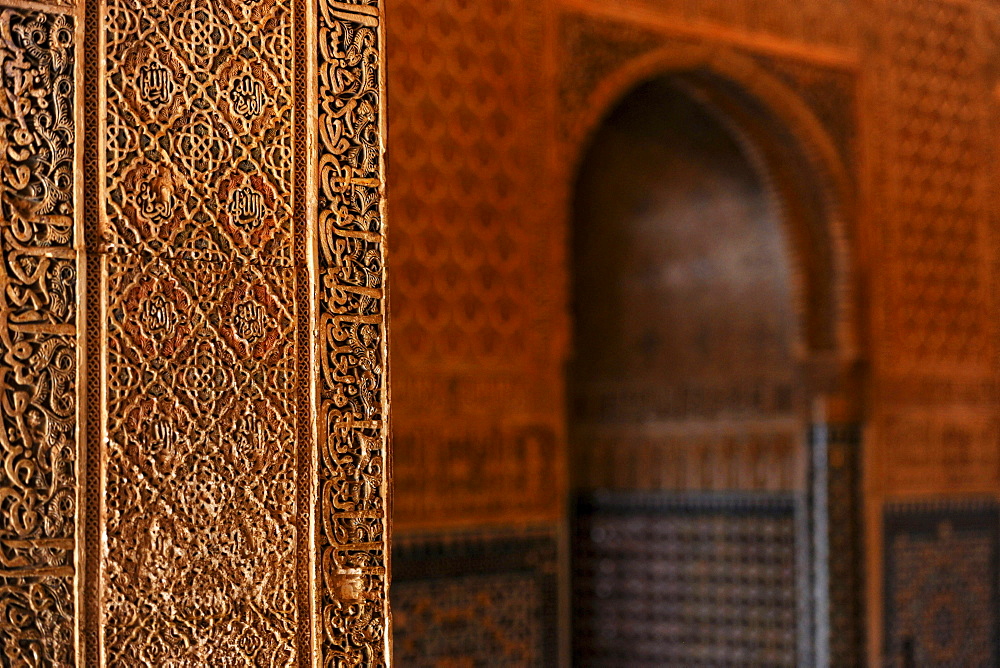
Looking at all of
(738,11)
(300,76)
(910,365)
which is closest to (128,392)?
(300,76)

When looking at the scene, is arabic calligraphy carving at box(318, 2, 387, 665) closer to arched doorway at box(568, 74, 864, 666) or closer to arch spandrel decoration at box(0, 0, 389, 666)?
arch spandrel decoration at box(0, 0, 389, 666)

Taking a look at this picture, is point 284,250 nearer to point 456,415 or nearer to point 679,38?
point 456,415

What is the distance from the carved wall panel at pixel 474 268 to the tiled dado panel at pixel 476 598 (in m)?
0.09

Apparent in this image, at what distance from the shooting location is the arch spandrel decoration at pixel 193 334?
7.36 feet

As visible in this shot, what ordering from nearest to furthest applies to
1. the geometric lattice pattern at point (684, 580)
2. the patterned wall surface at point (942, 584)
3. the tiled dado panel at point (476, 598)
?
the tiled dado panel at point (476, 598), the patterned wall surface at point (942, 584), the geometric lattice pattern at point (684, 580)

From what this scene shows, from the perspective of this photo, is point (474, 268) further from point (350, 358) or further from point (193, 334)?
point (193, 334)

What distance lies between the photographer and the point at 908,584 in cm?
577

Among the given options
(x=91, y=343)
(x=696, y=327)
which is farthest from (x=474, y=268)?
(x=91, y=343)

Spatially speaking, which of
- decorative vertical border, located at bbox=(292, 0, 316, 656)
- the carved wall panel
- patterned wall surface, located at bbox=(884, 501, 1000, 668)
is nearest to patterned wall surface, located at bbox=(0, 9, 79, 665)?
decorative vertical border, located at bbox=(292, 0, 316, 656)

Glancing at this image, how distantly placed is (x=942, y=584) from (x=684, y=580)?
4.06ft

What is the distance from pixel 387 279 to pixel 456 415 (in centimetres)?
222

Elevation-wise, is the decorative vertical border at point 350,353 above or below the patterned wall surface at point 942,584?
above

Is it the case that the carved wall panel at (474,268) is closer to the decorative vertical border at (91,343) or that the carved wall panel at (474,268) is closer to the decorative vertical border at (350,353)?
the decorative vertical border at (350,353)

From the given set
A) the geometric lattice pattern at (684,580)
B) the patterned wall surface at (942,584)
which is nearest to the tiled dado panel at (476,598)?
the geometric lattice pattern at (684,580)
